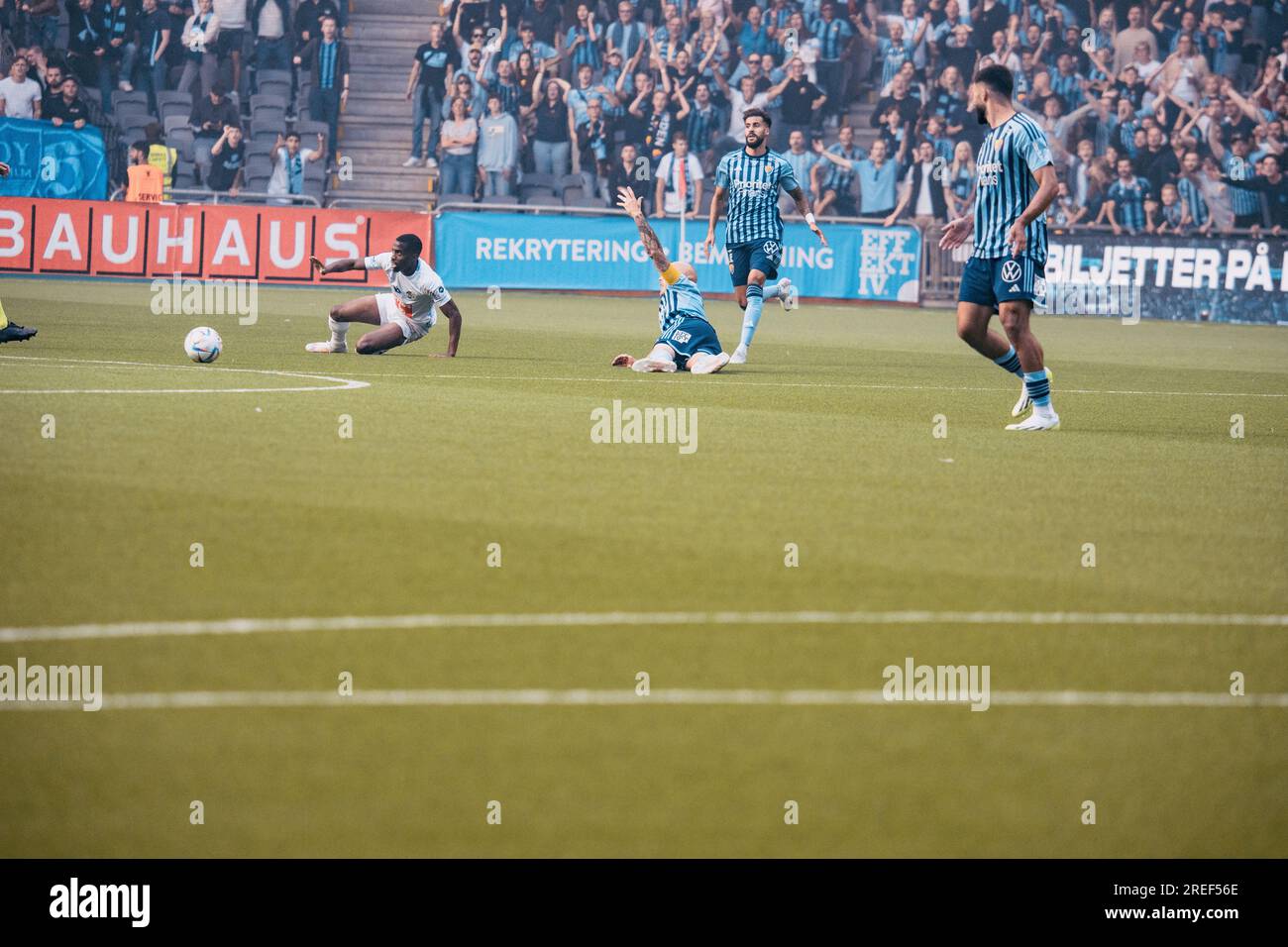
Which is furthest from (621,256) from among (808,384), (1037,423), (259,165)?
(1037,423)

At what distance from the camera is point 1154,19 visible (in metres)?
34.4

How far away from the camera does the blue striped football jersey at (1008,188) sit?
12.0 meters

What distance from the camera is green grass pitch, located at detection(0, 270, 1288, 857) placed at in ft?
13.2

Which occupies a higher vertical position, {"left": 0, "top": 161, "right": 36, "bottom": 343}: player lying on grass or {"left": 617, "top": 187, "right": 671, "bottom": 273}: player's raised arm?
{"left": 617, "top": 187, "right": 671, "bottom": 273}: player's raised arm

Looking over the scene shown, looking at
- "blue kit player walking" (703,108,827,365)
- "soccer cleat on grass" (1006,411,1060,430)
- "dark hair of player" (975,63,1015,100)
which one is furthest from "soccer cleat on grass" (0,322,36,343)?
"soccer cleat on grass" (1006,411,1060,430)

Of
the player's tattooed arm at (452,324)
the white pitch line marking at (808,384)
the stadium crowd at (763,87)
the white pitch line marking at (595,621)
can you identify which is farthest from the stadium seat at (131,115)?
the white pitch line marking at (595,621)

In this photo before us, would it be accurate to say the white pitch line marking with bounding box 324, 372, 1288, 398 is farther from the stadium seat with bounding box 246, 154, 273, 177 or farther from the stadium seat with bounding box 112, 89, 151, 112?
the stadium seat with bounding box 112, 89, 151, 112

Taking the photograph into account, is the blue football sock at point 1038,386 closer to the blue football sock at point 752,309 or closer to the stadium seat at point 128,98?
the blue football sock at point 752,309

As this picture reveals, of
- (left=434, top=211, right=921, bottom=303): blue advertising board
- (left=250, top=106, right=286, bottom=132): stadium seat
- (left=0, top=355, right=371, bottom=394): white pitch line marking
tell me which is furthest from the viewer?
(left=250, top=106, right=286, bottom=132): stadium seat

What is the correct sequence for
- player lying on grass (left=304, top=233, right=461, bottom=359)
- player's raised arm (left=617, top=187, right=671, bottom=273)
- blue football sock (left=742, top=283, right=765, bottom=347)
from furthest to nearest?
blue football sock (left=742, top=283, right=765, bottom=347), player lying on grass (left=304, top=233, right=461, bottom=359), player's raised arm (left=617, top=187, right=671, bottom=273)

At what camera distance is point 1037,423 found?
12.0 m

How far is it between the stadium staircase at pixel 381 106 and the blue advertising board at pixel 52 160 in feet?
15.1

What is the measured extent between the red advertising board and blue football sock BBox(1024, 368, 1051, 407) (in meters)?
17.1

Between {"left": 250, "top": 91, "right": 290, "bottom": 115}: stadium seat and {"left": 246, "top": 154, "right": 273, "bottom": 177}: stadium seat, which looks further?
{"left": 250, "top": 91, "right": 290, "bottom": 115}: stadium seat
